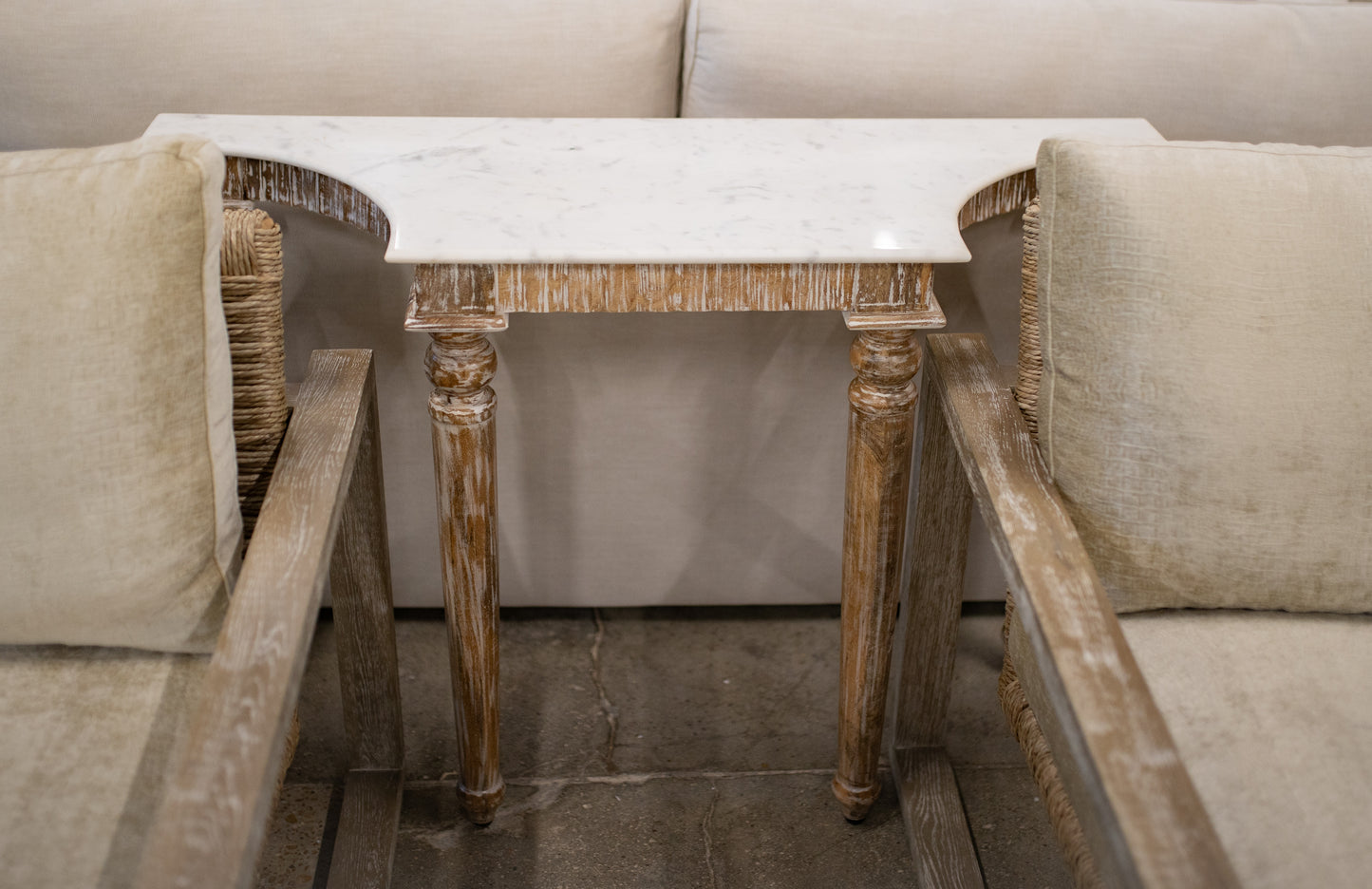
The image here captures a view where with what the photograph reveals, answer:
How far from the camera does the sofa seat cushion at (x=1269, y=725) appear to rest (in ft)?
2.52

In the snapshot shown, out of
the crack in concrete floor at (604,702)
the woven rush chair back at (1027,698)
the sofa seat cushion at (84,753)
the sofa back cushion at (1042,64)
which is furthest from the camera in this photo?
the crack in concrete floor at (604,702)

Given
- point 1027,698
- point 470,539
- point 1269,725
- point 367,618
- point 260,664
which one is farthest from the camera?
point 367,618

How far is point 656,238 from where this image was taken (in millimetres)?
908

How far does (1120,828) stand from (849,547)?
1.52 feet

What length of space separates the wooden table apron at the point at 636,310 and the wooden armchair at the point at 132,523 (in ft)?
0.41

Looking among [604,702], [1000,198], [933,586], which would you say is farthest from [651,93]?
[604,702]

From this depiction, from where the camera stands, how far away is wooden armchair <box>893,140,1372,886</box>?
0.84 metres

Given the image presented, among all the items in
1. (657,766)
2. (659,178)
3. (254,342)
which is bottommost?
(657,766)

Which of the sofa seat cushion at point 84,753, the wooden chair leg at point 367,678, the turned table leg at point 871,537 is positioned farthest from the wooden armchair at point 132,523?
the turned table leg at point 871,537

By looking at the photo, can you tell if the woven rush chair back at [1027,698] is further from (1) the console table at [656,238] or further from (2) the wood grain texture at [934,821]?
(2) the wood grain texture at [934,821]

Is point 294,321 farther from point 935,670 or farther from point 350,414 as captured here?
point 935,670

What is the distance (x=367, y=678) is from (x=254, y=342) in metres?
0.43

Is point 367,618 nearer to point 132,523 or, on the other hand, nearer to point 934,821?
point 132,523

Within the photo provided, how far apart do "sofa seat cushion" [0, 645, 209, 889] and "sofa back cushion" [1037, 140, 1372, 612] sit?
0.72 meters
